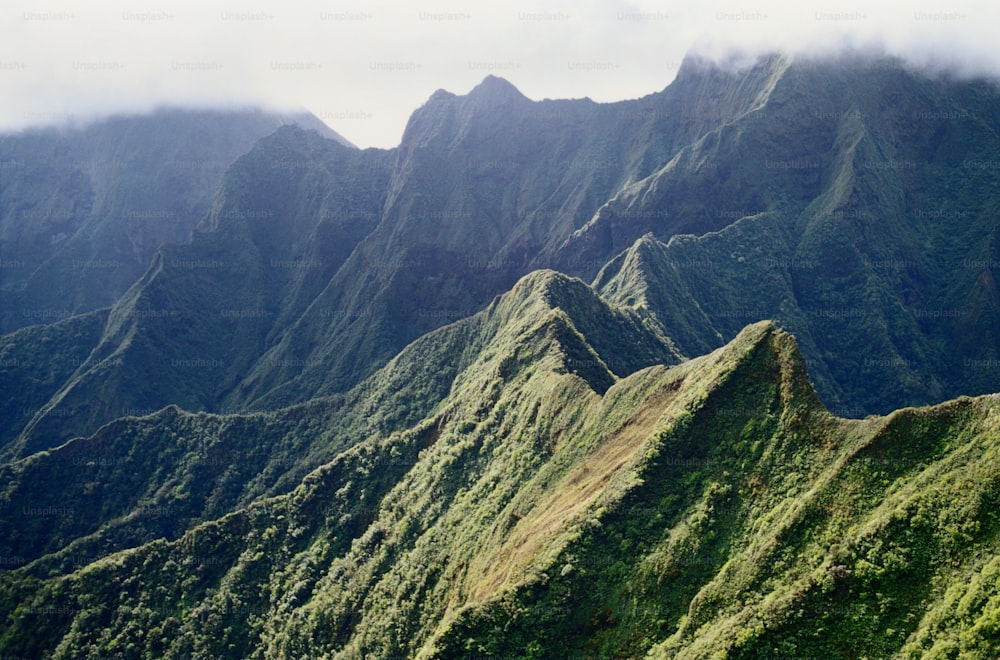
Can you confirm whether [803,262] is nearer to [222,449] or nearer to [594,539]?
[222,449]

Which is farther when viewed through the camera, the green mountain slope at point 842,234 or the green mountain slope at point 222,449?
the green mountain slope at point 842,234

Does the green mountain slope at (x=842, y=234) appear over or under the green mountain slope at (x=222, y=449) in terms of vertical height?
over

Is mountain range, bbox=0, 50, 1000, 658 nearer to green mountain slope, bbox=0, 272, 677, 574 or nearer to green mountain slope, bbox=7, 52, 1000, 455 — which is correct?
green mountain slope, bbox=0, 272, 677, 574

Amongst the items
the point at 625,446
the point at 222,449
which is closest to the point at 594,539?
the point at 625,446

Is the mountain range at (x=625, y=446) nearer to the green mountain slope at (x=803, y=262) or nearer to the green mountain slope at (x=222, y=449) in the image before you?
the green mountain slope at (x=222, y=449)

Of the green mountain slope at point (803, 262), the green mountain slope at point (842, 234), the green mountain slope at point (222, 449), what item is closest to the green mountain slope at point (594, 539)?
the green mountain slope at point (222, 449)
